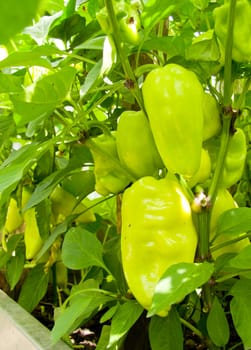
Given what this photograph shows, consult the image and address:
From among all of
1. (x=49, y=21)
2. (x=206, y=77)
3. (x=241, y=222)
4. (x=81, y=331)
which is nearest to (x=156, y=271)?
(x=241, y=222)

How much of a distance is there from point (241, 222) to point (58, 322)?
0.57 feet

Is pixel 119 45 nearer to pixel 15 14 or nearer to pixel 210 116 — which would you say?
pixel 210 116

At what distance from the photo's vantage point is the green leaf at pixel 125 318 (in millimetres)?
393

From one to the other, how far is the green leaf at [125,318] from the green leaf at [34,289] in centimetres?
30

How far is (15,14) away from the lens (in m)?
0.04

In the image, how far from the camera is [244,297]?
1.37 ft

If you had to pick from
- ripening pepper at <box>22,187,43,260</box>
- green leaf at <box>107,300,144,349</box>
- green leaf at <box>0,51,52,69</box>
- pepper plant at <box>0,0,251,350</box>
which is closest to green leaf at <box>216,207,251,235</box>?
pepper plant at <box>0,0,251,350</box>

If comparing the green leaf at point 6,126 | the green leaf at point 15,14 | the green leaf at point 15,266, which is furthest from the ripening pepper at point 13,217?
the green leaf at point 15,14

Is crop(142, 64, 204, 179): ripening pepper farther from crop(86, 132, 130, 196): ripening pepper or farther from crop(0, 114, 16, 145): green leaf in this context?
crop(0, 114, 16, 145): green leaf

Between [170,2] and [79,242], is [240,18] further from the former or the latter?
[79,242]

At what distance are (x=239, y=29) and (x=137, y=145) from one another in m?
0.13

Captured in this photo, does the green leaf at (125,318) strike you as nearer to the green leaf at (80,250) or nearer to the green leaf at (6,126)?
the green leaf at (80,250)

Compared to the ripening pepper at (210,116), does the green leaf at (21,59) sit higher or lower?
higher

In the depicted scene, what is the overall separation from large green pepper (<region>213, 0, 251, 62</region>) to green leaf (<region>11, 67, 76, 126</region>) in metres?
0.13
